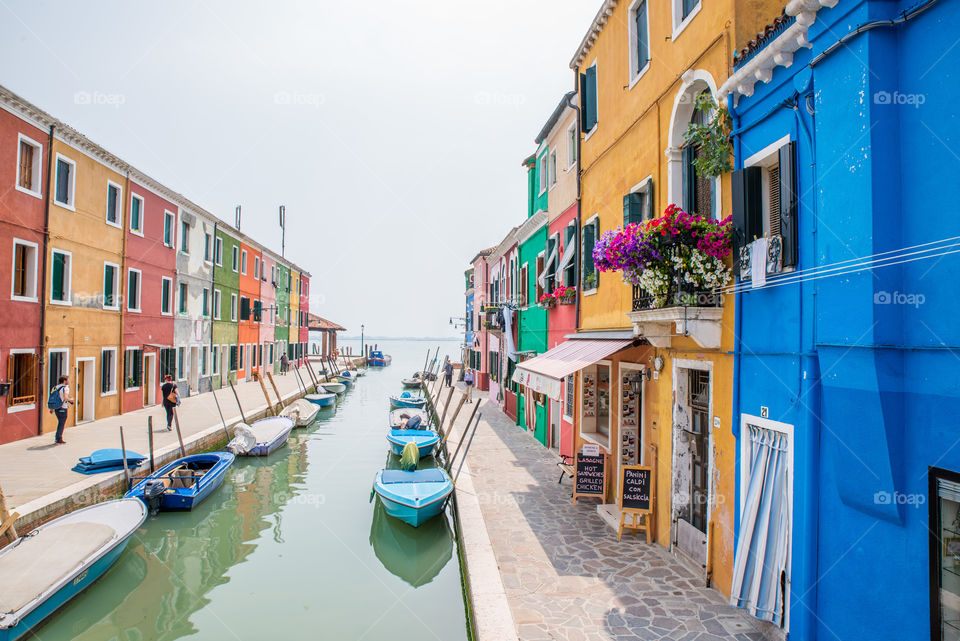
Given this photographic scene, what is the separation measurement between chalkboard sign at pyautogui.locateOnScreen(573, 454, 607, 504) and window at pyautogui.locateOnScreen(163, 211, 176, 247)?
20966mm

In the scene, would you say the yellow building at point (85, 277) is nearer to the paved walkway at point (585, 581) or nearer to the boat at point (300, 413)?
the boat at point (300, 413)

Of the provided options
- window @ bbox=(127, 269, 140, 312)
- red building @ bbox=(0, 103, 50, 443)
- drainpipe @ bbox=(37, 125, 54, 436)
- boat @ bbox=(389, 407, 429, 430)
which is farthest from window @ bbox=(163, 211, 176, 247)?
boat @ bbox=(389, 407, 429, 430)

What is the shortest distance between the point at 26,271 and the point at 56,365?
2827 millimetres

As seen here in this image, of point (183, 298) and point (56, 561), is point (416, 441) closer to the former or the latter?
point (56, 561)

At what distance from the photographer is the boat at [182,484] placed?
1142 cm

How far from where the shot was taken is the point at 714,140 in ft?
20.6

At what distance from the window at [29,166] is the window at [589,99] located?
47.4 feet

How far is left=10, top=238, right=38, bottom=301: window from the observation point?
14.5m

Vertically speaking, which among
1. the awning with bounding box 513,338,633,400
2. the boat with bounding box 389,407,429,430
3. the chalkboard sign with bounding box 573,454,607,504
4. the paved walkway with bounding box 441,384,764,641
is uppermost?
the awning with bounding box 513,338,633,400

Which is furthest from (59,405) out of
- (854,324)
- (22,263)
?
(854,324)

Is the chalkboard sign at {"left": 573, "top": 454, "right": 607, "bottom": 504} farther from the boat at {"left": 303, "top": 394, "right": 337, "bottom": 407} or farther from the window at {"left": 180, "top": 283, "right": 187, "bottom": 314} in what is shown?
the window at {"left": 180, "top": 283, "right": 187, "bottom": 314}

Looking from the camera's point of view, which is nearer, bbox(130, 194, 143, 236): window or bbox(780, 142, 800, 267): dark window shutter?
bbox(780, 142, 800, 267): dark window shutter

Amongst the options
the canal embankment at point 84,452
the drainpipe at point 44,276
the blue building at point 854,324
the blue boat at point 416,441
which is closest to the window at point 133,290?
the canal embankment at point 84,452

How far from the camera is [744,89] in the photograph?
5809mm
